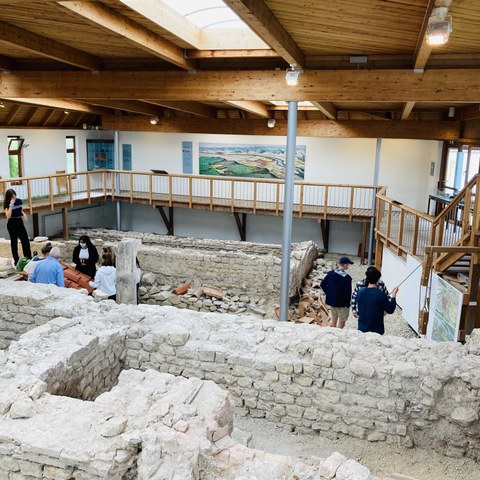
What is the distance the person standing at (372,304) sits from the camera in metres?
6.43

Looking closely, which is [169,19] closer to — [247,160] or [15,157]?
[247,160]

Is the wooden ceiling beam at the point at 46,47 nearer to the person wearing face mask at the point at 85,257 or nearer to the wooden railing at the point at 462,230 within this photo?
the person wearing face mask at the point at 85,257

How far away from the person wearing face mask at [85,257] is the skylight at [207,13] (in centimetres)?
490

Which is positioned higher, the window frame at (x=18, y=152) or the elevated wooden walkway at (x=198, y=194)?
the window frame at (x=18, y=152)

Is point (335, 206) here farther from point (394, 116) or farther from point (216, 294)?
point (216, 294)

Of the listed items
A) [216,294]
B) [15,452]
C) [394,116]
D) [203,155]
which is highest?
[394,116]

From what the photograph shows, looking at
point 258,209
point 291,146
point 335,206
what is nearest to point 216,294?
point 291,146

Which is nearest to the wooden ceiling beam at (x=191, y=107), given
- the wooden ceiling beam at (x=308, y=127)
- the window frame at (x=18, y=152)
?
the wooden ceiling beam at (x=308, y=127)

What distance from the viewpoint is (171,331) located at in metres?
5.84

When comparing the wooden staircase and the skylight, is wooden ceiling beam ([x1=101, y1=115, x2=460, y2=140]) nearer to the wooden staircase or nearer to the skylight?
the wooden staircase

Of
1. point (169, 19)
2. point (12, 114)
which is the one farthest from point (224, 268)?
point (12, 114)

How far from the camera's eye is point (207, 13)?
23.9 feet

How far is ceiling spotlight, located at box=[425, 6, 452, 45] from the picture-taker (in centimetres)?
445

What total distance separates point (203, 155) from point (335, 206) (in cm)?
594
